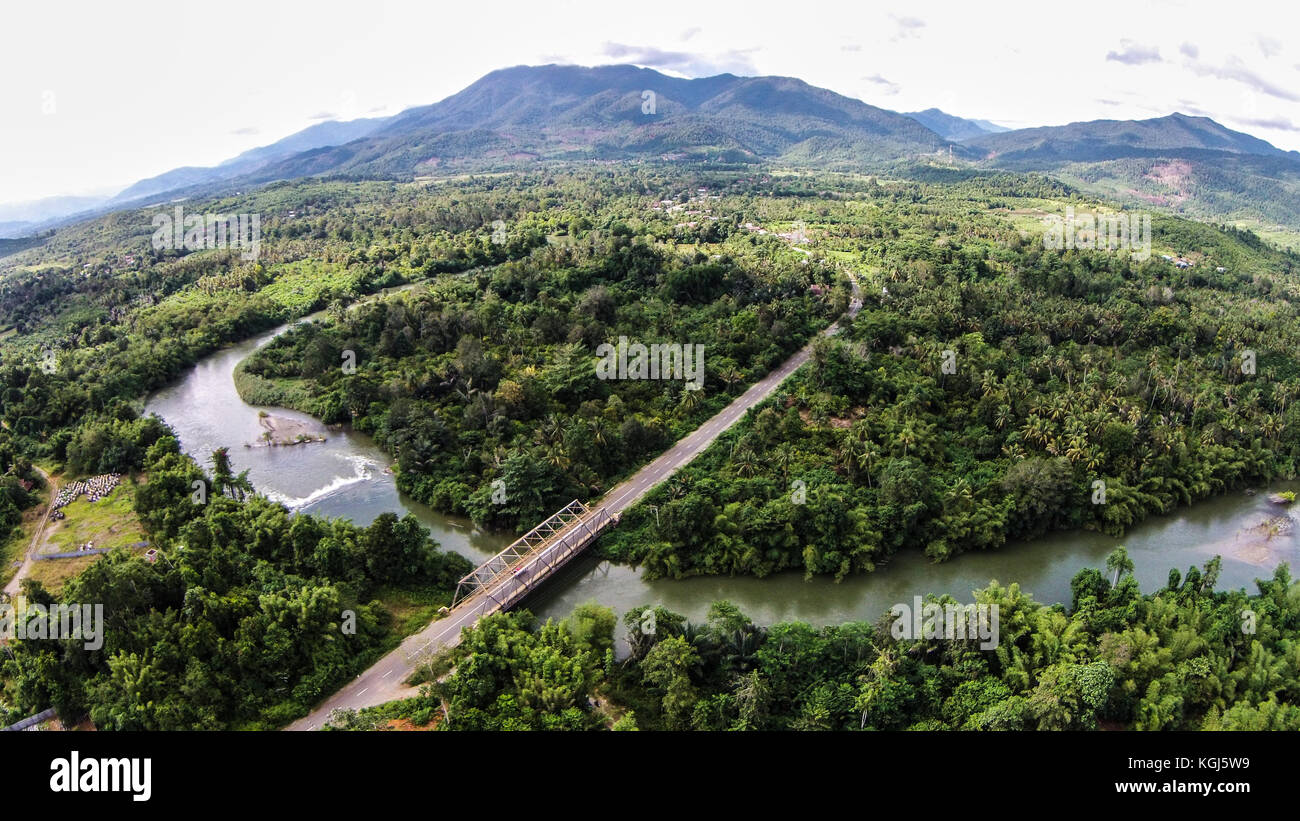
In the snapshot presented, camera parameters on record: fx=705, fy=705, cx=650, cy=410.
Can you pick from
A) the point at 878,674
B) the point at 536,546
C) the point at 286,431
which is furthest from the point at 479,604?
the point at 286,431

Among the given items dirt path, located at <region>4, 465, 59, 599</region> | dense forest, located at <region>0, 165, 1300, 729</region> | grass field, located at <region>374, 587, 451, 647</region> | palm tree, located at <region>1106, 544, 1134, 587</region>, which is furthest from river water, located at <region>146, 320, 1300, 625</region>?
dirt path, located at <region>4, 465, 59, 599</region>

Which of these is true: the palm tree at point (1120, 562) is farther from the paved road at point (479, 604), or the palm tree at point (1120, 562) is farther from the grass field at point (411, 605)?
the grass field at point (411, 605)

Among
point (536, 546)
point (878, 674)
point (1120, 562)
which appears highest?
point (1120, 562)

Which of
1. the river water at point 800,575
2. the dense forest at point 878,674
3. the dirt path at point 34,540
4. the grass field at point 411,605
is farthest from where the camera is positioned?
the dirt path at point 34,540

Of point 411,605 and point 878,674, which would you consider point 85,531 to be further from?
point 878,674

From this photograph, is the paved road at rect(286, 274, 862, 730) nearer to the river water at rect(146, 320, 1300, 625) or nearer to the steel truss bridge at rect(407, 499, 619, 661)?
the steel truss bridge at rect(407, 499, 619, 661)

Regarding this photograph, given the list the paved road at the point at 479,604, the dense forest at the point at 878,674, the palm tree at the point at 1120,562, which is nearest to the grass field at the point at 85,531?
the paved road at the point at 479,604
